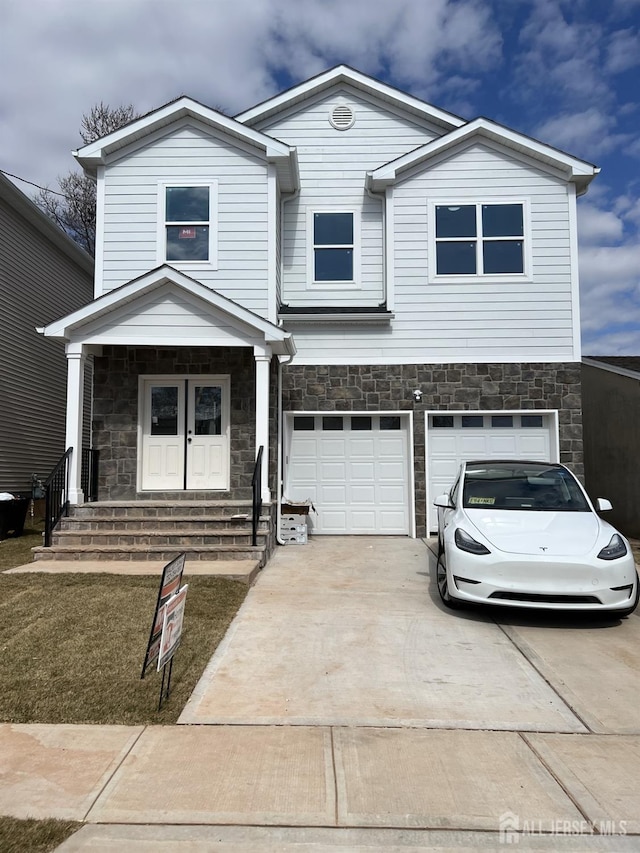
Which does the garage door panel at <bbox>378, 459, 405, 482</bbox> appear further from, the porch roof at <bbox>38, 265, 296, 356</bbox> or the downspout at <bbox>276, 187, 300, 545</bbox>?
the porch roof at <bbox>38, 265, 296, 356</bbox>

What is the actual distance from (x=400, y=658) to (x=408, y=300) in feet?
25.3

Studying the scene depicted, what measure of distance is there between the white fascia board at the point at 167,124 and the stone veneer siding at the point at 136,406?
138 inches

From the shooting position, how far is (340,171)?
12.2m

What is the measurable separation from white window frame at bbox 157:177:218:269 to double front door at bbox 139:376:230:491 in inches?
81.0

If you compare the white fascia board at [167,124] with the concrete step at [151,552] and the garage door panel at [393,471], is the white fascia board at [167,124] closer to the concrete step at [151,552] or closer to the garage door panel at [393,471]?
the garage door panel at [393,471]

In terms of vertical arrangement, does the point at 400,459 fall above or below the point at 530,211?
below

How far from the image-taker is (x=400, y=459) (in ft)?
37.3

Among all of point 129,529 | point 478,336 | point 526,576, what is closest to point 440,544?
point 526,576

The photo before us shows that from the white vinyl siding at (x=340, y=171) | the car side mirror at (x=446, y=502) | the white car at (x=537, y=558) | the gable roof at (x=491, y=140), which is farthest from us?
the white vinyl siding at (x=340, y=171)

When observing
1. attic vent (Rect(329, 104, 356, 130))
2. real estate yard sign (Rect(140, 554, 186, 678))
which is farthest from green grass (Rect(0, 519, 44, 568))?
attic vent (Rect(329, 104, 356, 130))

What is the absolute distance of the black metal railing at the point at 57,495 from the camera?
28.8 ft

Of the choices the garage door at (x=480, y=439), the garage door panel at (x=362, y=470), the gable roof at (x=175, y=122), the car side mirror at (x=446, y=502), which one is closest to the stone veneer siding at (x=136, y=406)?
the garage door panel at (x=362, y=470)

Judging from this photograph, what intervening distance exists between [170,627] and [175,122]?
32.9 feet

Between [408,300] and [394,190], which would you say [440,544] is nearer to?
[408,300]
